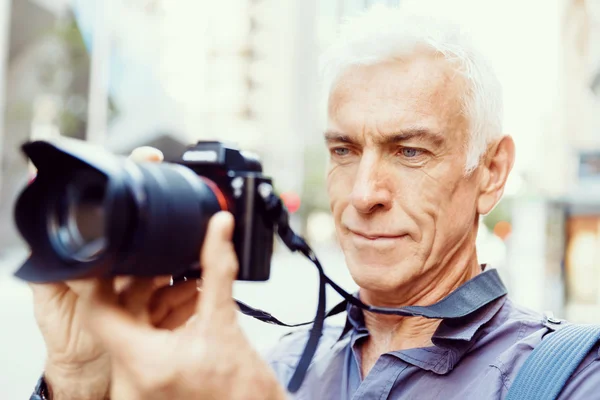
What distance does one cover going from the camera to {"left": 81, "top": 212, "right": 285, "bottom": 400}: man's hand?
3.03ft

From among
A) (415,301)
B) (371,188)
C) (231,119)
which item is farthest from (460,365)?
(231,119)

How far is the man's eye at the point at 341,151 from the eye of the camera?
1550 millimetres

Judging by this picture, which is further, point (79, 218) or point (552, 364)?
point (552, 364)

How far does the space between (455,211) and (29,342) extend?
6858 millimetres

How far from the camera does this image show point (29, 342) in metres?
7.52

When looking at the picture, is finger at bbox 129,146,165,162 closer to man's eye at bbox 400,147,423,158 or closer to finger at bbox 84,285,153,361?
finger at bbox 84,285,153,361

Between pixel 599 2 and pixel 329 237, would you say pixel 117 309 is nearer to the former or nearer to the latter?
pixel 599 2

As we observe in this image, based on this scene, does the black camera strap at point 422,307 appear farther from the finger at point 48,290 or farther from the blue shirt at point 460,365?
the finger at point 48,290

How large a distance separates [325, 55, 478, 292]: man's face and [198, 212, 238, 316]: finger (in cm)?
52

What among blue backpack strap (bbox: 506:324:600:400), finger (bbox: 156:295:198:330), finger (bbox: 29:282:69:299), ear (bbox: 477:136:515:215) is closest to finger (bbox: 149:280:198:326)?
finger (bbox: 156:295:198:330)

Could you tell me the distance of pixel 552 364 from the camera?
1198 mm

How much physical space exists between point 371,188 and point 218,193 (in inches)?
18.0

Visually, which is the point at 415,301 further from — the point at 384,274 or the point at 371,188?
the point at 371,188

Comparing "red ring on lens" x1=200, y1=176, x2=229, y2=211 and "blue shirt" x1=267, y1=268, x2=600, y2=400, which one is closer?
"red ring on lens" x1=200, y1=176, x2=229, y2=211
